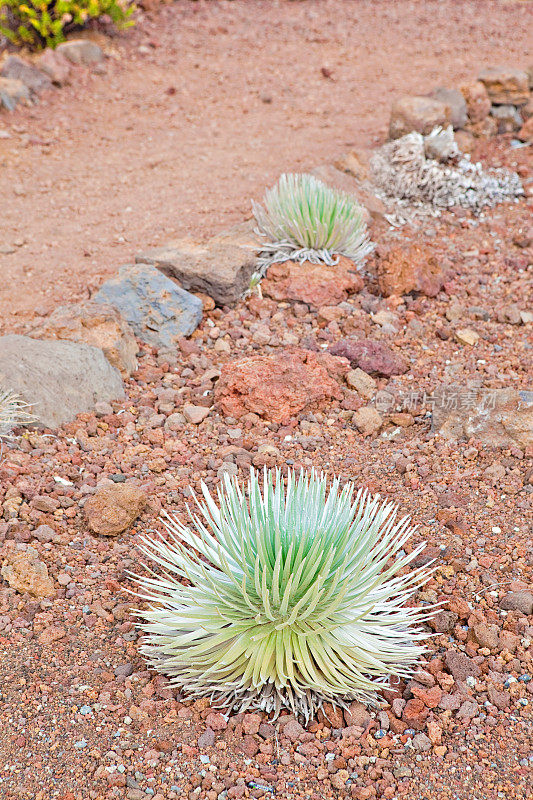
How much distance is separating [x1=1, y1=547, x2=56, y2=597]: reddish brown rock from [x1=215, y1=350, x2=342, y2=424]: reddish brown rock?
129 cm

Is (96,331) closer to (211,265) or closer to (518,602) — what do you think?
(211,265)

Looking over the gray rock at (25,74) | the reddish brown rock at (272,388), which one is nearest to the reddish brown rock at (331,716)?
the reddish brown rock at (272,388)

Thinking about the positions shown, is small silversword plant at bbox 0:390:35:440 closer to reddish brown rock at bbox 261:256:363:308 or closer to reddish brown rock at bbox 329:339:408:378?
reddish brown rock at bbox 329:339:408:378

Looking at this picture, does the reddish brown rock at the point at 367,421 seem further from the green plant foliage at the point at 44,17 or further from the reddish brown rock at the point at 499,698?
the green plant foliage at the point at 44,17

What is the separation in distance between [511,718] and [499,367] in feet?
7.32

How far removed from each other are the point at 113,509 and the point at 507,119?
5.60 meters

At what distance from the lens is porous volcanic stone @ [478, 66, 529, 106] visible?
707 centimetres

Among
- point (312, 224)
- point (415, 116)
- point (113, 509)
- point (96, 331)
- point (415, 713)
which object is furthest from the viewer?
point (415, 116)

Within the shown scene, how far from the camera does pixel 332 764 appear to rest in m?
2.23

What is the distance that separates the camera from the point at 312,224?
493 cm

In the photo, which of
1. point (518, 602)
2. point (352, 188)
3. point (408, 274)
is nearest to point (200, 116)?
point (352, 188)

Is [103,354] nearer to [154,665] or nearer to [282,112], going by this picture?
[154,665]

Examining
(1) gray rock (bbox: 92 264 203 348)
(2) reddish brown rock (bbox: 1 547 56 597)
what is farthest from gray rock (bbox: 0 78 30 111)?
(2) reddish brown rock (bbox: 1 547 56 597)

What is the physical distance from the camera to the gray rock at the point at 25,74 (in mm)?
7301
